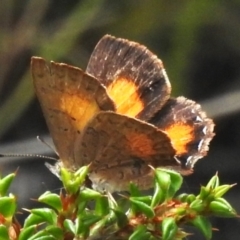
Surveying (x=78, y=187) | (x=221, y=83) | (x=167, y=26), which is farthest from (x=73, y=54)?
(x=78, y=187)

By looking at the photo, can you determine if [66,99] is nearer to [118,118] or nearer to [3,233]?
[118,118]

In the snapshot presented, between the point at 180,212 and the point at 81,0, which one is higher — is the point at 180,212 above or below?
below

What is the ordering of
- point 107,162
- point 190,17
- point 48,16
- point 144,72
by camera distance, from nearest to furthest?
point 107,162
point 144,72
point 190,17
point 48,16

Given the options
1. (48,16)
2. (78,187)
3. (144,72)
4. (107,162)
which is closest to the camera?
(78,187)

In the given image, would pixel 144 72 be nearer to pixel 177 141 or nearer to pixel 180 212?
pixel 177 141

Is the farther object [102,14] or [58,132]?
[102,14]

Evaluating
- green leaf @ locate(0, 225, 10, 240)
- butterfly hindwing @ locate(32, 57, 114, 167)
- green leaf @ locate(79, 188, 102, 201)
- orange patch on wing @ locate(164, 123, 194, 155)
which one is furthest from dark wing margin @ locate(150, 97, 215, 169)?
green leaf @ locate(0, 225, 10, 240)

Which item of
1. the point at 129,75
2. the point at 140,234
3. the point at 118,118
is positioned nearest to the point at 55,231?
the point at 140,234

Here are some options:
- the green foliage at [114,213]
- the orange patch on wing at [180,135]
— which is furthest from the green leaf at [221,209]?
the orange patch on wing at [180,135]
